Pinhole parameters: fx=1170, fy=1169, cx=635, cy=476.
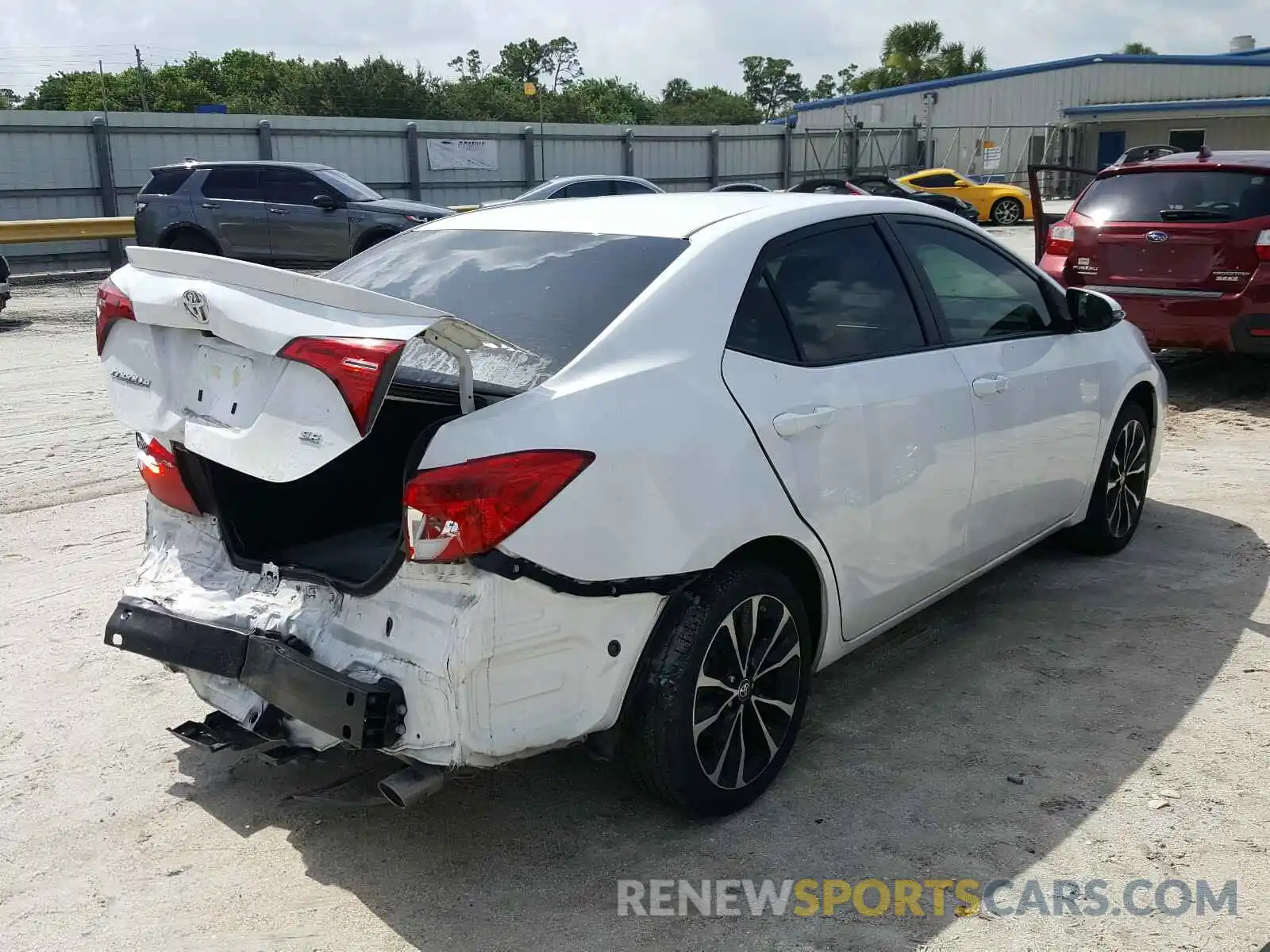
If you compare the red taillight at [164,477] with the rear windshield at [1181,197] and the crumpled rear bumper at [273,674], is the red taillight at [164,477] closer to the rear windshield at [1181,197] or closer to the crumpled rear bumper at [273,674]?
the crumpled rear bumper at [273,674]

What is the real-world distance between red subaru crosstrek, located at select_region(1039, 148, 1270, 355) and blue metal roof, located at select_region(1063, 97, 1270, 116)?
36.4 meters

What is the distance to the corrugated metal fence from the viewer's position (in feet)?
66.7

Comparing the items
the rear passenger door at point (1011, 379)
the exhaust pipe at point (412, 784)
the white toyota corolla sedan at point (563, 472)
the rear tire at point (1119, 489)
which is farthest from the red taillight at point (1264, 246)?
the exhaust pipe at point (412, 784)

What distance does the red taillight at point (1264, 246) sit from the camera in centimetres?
795

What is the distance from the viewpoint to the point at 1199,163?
843cm

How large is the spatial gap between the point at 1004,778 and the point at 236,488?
2422mm

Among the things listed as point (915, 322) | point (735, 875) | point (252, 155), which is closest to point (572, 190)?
point (252, 155)

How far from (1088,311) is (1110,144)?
4343 cm

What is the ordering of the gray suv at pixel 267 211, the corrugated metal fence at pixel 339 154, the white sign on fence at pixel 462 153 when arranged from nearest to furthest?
1. the gray suv at pixel 267 211
2. the corrugated metal fence at pixel 339 154
3. the white sign on fence at pixel 462 153

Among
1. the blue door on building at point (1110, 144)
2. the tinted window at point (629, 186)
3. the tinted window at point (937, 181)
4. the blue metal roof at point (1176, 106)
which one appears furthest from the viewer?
the blue door on building at point (1110, 144)

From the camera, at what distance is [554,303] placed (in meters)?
3.29

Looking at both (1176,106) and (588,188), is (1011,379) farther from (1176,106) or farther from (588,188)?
(1176,106)

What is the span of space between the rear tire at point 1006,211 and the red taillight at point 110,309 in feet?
98.3

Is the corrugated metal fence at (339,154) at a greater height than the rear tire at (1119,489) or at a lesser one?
greater
